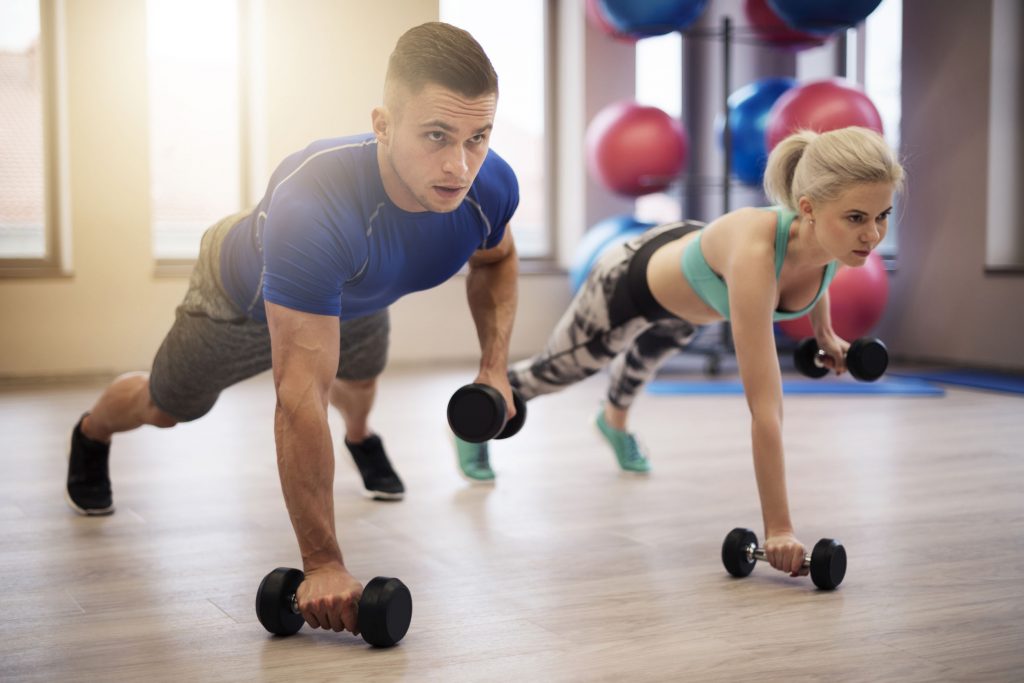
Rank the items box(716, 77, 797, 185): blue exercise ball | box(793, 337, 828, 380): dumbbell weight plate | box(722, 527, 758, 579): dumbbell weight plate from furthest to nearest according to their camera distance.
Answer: box(716, 77, 797, 185): blue exercise ball, box(793, 337, 828, 380): dumbbell weight plate, box(722, 527, 758, 579): dumbbell weight plate

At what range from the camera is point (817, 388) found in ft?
13.9

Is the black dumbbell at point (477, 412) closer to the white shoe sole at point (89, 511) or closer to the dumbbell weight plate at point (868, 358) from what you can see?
the dumbbell weight plate at point (868, 358)

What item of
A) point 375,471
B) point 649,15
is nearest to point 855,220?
point 375,471

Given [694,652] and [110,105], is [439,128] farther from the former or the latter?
[110,105]

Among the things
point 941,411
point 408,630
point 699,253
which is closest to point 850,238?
point 699,253

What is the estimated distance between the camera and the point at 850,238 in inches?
70.2

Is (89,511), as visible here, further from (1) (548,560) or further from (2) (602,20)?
(2) (602,20)

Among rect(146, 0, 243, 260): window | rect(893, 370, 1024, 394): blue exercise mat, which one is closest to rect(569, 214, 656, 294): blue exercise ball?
rect(893, 370, 1024, 394): blue exercise mat

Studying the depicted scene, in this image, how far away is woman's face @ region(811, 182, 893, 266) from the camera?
1.75 m

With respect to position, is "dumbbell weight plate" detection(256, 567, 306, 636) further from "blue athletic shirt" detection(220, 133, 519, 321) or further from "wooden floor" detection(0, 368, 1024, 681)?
"blue athletic shirt" detection(220, 133, 519, 321)

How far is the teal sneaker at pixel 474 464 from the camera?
2629mm

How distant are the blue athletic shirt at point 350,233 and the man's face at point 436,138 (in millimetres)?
80

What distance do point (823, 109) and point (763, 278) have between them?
88.0 inches

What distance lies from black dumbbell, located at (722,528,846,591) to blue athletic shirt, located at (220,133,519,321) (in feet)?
2.06
